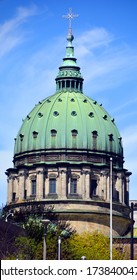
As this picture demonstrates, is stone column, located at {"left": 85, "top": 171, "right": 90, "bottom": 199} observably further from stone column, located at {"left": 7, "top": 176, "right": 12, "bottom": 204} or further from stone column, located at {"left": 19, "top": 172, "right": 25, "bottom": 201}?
stone column, located at {"left": 7, "top": 176, "right": 12, "bottom": 204}

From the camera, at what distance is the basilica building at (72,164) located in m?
138

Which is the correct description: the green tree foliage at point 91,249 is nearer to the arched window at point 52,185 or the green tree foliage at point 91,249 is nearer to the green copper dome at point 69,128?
the arched window at point 52,185

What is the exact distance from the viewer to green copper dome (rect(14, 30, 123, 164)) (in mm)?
144750

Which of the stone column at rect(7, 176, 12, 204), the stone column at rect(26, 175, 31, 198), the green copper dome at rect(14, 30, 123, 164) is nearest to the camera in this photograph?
the stone column at rect(26, 175, 31, 198)

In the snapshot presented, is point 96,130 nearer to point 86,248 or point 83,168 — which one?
point 83,168

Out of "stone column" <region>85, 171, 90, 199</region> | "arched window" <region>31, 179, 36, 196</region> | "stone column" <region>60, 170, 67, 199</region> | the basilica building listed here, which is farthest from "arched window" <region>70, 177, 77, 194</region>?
"arched window" <region>31, 179, 36, 196</region>

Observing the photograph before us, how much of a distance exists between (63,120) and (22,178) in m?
12.0

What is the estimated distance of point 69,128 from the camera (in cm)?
14562

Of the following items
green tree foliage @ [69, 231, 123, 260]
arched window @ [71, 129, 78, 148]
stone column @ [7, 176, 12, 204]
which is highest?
arched window @ [71, 129, 78, 148]

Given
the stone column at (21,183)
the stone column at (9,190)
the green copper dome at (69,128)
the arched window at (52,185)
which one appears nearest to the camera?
the arched window at (52,185)

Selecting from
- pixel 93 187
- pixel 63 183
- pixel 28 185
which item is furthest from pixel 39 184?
pixel 93 187

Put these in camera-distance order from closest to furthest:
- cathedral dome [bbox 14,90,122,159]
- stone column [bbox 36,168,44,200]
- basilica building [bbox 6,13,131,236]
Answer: basilica building [bbox 6,13,131,236], stone column [bbox 36,168,44,200], cathedral dome [bbox 14,90,122,159]

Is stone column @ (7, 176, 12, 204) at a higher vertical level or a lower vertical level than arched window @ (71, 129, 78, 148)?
lower

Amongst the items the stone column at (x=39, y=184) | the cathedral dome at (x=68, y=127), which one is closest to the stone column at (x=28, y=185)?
the stone column at (x=39, y=184)
